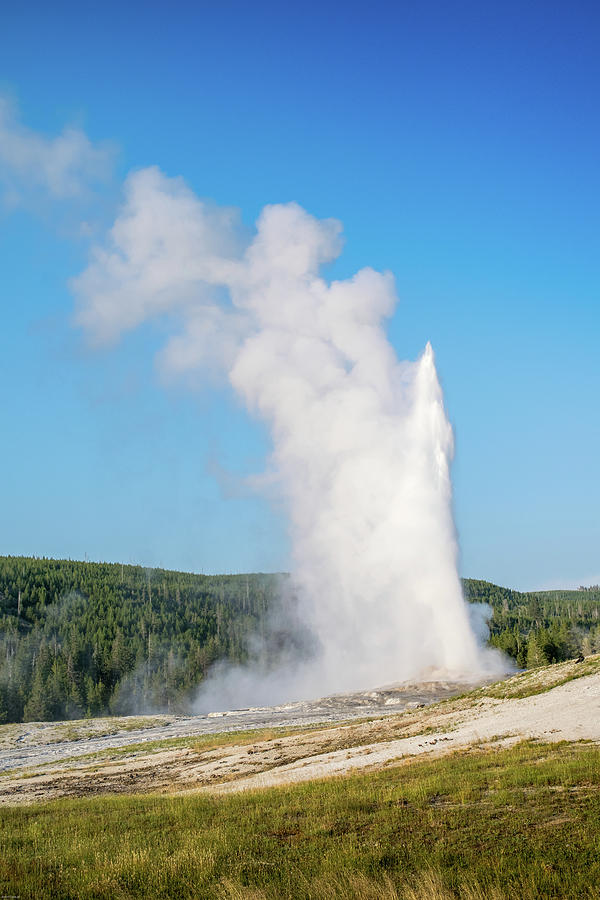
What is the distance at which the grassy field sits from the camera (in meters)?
10.7

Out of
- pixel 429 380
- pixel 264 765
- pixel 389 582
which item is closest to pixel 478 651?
pixel 389 582

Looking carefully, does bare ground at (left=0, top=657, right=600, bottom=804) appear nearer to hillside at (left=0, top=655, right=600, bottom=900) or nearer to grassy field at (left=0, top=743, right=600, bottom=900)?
hillside at (left=0, top=655, right=600, bottom=900)

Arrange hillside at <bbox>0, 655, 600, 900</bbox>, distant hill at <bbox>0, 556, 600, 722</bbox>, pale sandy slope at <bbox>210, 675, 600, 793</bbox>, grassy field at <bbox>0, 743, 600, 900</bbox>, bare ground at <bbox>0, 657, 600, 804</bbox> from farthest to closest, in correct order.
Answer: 1. distant hill at <bbox>0, 556, 600, 722</bbox>
2. bare ground at <bbox>0, 657, 600, 804</bbox>
3. pale sandy slope at <bbox>210, 675, 600, 793</bbox>
4. hillside at <bbox>0, 655, 600, 900</bbox>
5. grassy field at <bbox>0, 743, 600, 900</bbox>

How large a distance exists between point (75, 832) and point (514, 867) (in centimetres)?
1323

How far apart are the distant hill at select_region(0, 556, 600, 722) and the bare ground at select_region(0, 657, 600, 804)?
176 ft

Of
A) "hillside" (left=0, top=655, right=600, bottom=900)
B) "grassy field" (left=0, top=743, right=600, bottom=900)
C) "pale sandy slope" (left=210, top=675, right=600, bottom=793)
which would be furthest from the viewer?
"pale sandy slope" (left=210, top=675, right=600, bottom=793)

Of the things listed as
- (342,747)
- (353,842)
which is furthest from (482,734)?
(353,842)

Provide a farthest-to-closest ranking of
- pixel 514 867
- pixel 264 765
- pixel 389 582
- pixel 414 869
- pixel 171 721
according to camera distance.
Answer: pixel 389 582 → pixel 171 721 → pixel 264 765 → pixel 414 869 → pixel 514 867

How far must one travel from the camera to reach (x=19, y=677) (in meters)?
116

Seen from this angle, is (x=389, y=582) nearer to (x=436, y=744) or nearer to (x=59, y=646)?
(x=436, y=744)

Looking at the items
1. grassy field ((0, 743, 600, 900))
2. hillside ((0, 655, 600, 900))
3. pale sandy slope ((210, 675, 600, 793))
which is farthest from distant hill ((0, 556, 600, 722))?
grassy field ((0, 743, 600, 900))

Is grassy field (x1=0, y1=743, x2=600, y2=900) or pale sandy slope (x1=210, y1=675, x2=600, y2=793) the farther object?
pale sandy slope (x1=210, y1=675, x2=600, y2=793)

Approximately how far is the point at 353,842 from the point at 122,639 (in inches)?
5450

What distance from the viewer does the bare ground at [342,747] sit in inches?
1103
